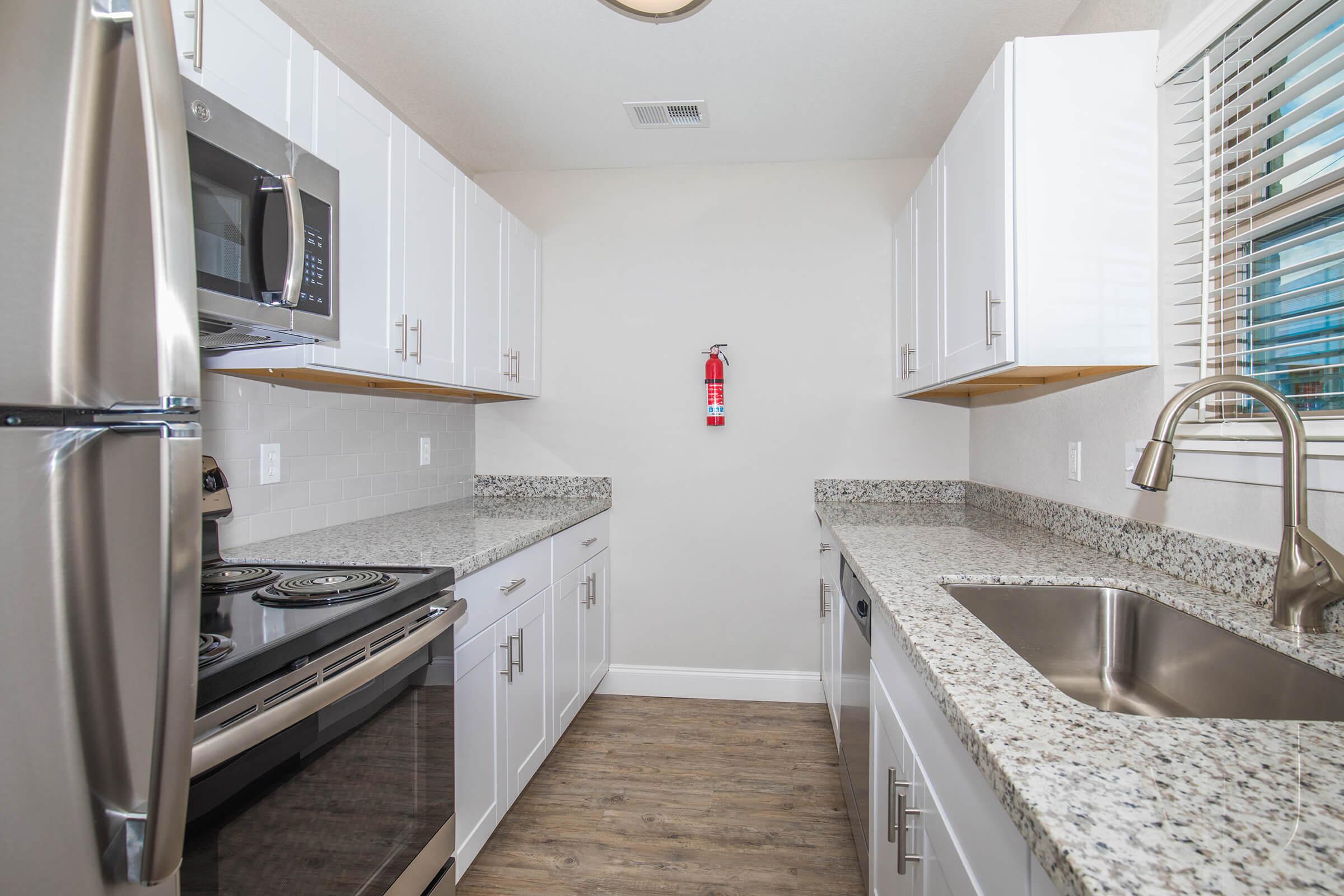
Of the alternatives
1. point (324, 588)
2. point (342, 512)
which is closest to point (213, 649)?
point (324, 588)

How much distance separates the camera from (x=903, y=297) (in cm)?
279

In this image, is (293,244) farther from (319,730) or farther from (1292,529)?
(1292,529)

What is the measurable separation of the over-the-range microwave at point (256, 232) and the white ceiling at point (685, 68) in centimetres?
101

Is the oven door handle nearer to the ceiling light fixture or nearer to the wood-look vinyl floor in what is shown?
the wood-look vinyl floor

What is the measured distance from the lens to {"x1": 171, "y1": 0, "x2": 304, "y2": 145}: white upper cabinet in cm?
120

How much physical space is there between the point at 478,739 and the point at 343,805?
64 centimetres

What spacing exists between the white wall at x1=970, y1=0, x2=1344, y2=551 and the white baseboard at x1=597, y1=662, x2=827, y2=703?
50.7 inches

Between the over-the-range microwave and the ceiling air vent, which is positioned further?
the ceiling air vent

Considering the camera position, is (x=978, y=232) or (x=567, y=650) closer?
(x=978, y=232)

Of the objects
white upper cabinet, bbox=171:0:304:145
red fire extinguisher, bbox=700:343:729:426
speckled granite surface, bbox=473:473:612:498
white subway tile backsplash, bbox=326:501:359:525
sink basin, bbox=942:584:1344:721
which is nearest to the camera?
sink basin, bbox=942:584:1344:721

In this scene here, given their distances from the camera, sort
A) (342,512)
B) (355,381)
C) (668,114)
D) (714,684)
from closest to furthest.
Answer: (355,381) < (342,512) < (668,114) < (714,684)

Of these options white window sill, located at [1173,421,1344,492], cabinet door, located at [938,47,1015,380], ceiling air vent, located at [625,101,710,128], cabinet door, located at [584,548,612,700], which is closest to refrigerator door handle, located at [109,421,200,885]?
white window sill, located at [1173,421,1344,492]

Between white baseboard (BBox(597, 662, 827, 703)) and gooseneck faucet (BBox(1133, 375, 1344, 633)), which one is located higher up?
gooseneck faucet (BBox(1133, 375, 1344, 633))

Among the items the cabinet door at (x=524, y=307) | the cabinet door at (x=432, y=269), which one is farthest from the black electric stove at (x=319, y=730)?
the cabinet door at (x=524, y=307)
